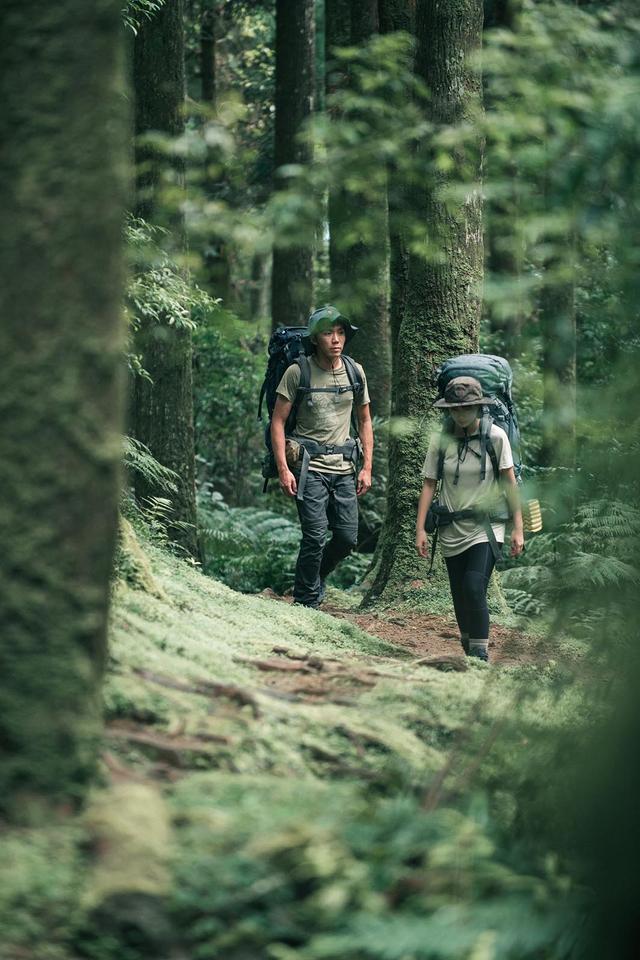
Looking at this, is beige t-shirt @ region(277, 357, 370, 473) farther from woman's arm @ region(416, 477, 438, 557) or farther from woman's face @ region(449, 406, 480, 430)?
woman's face @ region(449, 406, 480, 430)

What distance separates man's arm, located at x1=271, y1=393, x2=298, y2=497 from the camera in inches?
384

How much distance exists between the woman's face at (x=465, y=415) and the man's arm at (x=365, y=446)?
6.99ft

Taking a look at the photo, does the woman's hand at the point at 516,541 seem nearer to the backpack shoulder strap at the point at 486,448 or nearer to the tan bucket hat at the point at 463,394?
the backpack shoulder strap at the point at 486,448

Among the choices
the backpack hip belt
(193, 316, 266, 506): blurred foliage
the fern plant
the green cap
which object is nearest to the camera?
the fern plant

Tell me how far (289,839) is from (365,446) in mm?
7136

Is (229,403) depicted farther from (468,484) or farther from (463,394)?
(463,394)

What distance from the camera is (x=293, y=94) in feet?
58.1

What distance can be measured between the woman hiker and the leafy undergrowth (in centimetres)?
300

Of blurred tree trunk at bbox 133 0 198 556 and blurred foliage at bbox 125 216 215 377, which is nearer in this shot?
blurred foliage at bbox 125 216 215 377

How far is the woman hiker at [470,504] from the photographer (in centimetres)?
811

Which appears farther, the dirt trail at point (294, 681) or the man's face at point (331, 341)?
the man's face at point (331, 341)

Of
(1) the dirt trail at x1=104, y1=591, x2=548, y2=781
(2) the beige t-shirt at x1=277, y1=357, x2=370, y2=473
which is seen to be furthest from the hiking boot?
(2) the beige t-shirt at x1=277, y1=357, x2=370, y2=473

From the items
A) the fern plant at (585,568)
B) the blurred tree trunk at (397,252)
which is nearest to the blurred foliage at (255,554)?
the fern plant at (585,568)

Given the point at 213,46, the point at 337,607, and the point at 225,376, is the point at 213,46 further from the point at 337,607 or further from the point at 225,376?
the point at 337,607
